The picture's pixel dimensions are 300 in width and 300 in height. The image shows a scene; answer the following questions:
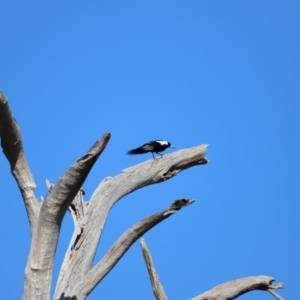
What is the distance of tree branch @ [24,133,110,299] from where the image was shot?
9.99 feet

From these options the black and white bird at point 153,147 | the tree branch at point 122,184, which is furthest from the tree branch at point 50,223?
the black and white bird at point 153,147

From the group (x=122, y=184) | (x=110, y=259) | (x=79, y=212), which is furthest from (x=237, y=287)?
(x=79, y=212)

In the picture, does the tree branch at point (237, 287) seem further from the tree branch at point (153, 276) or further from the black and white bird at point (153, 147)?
the black and white bird at point (153, 147)

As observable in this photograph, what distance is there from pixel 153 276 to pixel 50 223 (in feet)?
5.24

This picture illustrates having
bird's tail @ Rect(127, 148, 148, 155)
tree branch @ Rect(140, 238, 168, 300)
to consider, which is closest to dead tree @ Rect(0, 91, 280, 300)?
tree branch @ Rect(140, 238, 168, 300)

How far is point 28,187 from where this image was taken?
157 inches

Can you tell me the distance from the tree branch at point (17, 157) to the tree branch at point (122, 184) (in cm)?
77

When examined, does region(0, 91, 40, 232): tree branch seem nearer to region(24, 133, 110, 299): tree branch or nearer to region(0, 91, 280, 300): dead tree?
region(0, 91, 280, 300): dead tree

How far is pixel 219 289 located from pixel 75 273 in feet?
4.18

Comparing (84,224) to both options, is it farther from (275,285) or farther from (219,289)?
(275,285)

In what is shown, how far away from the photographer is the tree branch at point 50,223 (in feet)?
9.99

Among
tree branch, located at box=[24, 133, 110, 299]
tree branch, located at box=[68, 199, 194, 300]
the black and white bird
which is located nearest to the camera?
tree branch, located at box=[24, 133, 110, 299]

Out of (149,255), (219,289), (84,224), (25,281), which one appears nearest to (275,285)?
(219,289)

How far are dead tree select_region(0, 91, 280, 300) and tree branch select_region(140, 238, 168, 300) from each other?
43 centimetres
